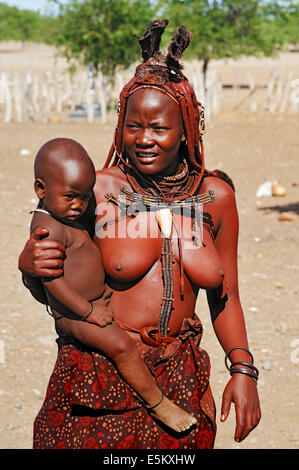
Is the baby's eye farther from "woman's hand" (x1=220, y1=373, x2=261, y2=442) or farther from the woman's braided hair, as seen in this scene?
"woman's hand" (x1=220, y1=373, x2=261, y2=442)

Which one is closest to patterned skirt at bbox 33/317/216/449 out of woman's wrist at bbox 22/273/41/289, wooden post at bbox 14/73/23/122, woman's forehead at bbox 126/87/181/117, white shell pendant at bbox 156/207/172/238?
woman's wrist at bbox 22/273/41/289

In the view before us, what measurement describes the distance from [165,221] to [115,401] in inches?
25.3

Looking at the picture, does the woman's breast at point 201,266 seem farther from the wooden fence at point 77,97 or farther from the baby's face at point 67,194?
the wooden fence at point 77,97

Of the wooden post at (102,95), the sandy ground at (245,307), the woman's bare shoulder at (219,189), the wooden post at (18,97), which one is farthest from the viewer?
the wooden post at (18,97)

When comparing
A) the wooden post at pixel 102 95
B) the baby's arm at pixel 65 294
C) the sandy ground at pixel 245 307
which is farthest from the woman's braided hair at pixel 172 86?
the wooden post at pixel 102 95

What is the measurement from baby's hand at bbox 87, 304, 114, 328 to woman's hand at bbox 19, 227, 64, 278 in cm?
18

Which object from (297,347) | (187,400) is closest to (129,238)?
(187,400)

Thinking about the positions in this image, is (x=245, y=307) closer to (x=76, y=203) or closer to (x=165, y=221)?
(x=165, y=221)

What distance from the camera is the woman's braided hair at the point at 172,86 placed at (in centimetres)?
236

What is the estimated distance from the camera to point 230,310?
2.60m

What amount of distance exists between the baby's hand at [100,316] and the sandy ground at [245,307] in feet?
8.73

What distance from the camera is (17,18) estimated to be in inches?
2447

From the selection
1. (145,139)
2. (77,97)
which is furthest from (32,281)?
(77,97)

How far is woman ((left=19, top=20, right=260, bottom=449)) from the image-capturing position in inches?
90.7
